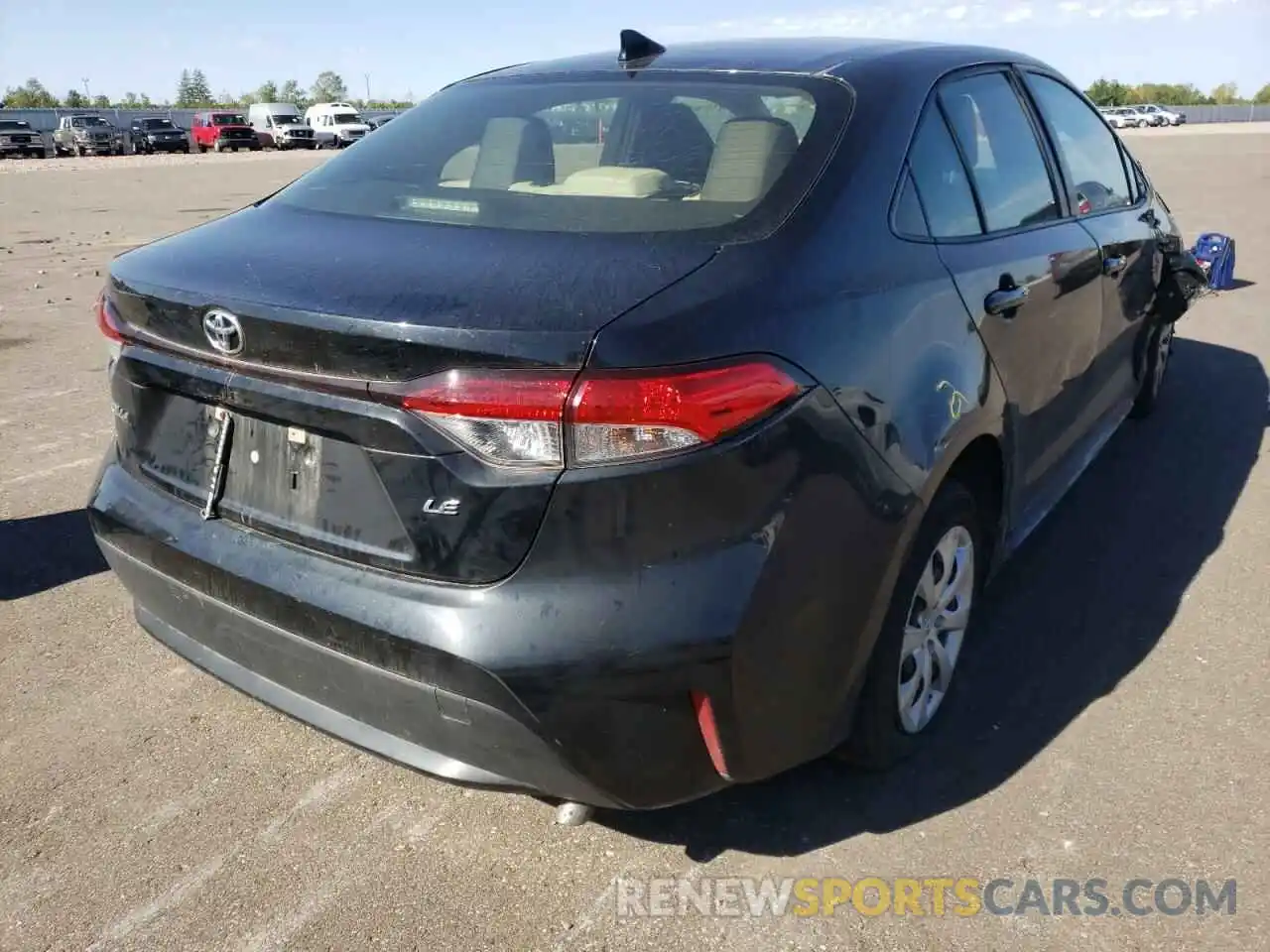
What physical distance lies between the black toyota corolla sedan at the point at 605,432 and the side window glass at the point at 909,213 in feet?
0.04

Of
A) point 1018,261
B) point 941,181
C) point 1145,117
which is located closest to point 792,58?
point 941,181

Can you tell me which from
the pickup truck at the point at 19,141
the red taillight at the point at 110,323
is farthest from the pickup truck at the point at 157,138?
the red taillight at the point at 110,323

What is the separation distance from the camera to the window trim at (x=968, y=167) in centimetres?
264

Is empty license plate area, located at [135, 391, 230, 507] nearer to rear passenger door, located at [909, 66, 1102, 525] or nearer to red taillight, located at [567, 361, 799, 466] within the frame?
red taillight, located at [567, 361, 799, 466]

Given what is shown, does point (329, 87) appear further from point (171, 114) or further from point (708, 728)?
point (708, 728)

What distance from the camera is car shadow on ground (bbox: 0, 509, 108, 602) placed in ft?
12.9

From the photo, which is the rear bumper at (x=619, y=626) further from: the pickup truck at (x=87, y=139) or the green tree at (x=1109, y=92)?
the green tree at (x=1109, y=92)

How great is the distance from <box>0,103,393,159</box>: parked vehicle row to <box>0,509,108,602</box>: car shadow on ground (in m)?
41.9

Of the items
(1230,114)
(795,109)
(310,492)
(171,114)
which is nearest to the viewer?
(310,492)

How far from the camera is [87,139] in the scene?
43062 millimetres

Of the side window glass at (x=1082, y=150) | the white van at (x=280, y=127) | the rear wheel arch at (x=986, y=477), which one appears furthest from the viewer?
the white van at (x=280, y=127)

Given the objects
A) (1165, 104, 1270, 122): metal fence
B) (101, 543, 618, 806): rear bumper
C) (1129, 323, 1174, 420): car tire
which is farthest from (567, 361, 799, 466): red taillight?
(1165, 104, 1270, 122): metal fence

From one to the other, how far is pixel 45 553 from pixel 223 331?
252 centimetres

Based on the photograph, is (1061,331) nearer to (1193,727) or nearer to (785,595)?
(1193,727)
